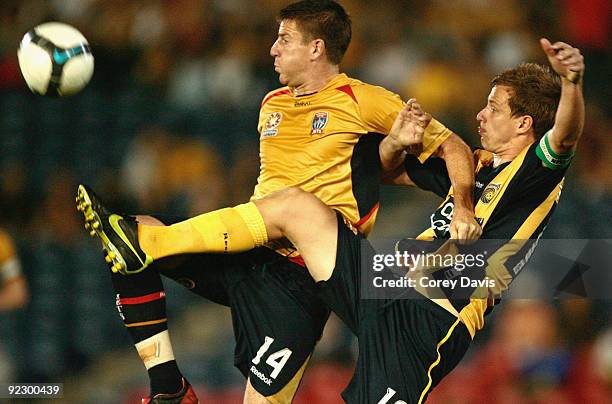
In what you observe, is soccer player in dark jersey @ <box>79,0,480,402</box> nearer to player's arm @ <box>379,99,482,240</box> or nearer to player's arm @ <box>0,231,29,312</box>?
player's arm @ <box>379,99,482,240</box>

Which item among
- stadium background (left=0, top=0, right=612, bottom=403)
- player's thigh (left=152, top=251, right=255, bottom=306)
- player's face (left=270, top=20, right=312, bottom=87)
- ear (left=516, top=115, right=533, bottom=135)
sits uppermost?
player's face (left=270, top=20, right=312, bottom=87)

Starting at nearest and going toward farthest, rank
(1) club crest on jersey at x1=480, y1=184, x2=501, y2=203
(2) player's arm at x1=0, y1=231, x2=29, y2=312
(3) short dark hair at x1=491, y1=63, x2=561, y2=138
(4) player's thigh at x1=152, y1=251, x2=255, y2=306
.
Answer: (1) club crest on jersey at x1=480, y1=184, x2=501, y2=203
(3) short dark hair at x1=491, y1=63, x2=561, y2=138
(4) player's thigh at x1=152, y1=251, x2=255, y2=306
(2) player's arm at x1=0, y1=231, x2=29, y2=312

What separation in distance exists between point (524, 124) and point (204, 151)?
4.29 metres

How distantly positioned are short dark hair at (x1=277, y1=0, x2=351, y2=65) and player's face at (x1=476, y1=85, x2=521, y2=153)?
2.49 ft

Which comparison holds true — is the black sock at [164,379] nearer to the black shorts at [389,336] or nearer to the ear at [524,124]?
the black shorts at [389,336]

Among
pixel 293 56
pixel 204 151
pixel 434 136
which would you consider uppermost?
pixel 293 56

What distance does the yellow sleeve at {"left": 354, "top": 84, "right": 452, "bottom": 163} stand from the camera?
450cm

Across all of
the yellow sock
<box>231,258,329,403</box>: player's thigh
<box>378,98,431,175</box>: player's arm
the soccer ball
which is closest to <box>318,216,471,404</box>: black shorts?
<box>231,258,329,403</box>: player's thigh

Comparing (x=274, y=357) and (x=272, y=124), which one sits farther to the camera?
(x=272, y=124)

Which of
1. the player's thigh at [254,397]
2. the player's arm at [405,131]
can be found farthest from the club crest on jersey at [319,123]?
the player's thigh at [254,397]

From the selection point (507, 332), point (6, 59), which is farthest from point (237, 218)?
point (6, 59)

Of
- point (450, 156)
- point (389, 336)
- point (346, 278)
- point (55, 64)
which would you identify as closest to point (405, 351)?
point (389, 336)

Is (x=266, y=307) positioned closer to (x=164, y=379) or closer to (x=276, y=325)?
(x=276, y=325)

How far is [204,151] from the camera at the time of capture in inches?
327
